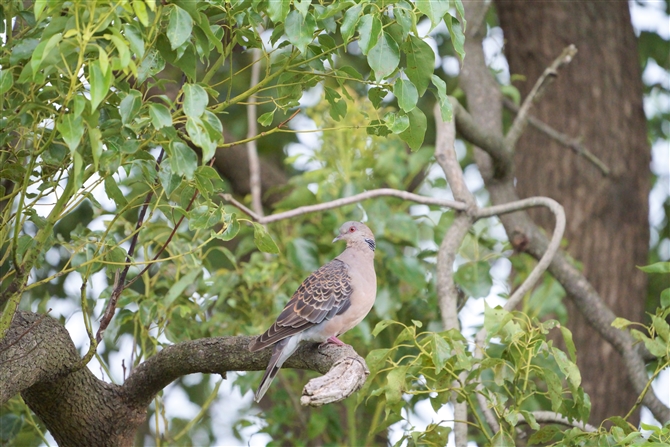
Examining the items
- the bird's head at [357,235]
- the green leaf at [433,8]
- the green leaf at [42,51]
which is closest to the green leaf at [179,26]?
the green leaf at [42,51]

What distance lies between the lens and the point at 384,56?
2.04 m

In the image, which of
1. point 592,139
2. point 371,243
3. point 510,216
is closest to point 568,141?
point 592,139

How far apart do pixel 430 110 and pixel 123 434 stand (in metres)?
4.23

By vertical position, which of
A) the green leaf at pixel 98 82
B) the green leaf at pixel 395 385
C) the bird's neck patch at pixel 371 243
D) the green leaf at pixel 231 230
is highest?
the green leaf at pixel 98 82

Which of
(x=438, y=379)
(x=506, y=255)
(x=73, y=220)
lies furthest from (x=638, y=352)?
(x=73, y=220)

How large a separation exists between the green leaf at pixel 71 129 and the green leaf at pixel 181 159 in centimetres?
25

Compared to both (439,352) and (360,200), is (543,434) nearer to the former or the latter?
(439,352)

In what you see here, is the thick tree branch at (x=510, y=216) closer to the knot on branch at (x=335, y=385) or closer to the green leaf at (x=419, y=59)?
the knot on branch at (x=335, y=385)

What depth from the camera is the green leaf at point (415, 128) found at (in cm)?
232

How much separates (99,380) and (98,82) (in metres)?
1.54

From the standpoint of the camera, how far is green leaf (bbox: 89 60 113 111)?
168cm

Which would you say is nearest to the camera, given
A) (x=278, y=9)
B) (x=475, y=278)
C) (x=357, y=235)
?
(x=278, y=9)

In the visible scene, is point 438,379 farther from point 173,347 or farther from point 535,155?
point 535,155

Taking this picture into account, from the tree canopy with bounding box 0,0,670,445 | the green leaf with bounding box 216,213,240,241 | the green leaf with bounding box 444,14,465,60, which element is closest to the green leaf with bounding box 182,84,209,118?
the tree canopy with bounding box 0,0,670,445
